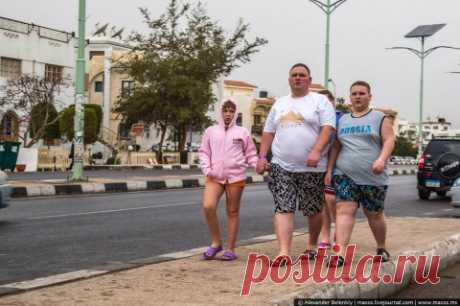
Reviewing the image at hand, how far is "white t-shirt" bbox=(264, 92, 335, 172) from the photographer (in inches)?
281

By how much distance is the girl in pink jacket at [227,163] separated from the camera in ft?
25.3

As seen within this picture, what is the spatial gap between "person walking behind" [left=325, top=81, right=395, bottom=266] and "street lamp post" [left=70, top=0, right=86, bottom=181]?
1545 cm

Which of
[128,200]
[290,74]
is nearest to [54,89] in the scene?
[128,200]

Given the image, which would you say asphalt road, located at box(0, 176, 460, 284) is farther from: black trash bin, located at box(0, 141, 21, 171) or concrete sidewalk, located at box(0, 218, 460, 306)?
black trash bin, located at box(0, 141, 21, 171)

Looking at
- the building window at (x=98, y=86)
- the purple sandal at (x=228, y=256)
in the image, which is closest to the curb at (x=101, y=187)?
the purple sandal at (x=228, y=256)

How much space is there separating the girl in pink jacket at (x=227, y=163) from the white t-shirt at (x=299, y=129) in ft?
1.77

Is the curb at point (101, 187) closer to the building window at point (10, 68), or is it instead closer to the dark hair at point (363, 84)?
the dark hair at point (363, 84)

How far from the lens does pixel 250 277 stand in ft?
20.7

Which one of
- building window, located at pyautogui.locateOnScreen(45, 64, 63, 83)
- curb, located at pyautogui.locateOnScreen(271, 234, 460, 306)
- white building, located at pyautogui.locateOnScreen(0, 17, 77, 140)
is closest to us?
curb, located at pyautogui.locateOnScreen(271, 234, 460, 306)

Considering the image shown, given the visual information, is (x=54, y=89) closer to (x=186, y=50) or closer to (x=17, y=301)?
(x=186, y=50)

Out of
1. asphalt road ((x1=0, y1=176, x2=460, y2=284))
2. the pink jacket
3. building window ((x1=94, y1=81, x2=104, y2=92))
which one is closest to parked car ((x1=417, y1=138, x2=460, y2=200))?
asphalt road ((x1=0, y1=176, x2=460, y2=284))

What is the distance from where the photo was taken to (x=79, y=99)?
22000 millimetres

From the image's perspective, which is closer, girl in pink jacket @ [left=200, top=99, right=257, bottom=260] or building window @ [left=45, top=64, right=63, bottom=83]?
girl in pink jacket @ [left=200, top=99, right=257, bottom=260]

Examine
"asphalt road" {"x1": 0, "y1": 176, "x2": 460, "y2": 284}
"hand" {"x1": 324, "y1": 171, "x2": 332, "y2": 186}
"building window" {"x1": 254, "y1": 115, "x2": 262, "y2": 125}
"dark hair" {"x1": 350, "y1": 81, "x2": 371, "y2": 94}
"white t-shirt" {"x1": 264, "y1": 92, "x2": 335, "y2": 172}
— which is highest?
"building window" {"x1": 254, "y1": 115, "x2": 262, "y2": 125}
